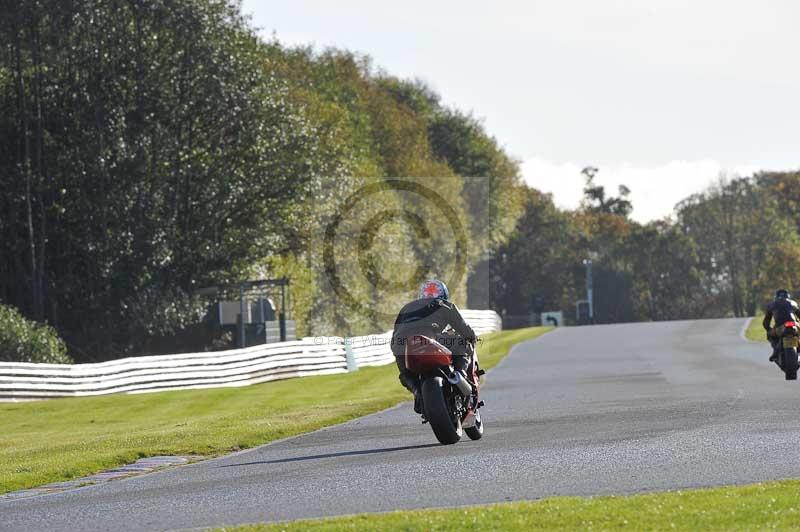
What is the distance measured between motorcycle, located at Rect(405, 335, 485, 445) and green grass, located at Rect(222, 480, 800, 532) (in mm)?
4926

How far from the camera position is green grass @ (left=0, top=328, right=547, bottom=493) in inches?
712

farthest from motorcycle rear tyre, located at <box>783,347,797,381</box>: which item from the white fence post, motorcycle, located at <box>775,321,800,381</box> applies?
the white fence post

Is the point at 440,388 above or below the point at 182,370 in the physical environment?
above

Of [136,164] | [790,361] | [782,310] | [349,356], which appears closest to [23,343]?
[349,356]

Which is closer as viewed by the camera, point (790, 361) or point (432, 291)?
point (432, 291)

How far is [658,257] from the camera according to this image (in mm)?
120375

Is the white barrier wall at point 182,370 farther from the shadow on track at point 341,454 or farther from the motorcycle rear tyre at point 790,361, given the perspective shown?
the shadow on track at point 341,454

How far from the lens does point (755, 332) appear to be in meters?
54.6

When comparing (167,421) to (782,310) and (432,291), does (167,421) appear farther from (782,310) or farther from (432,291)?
(782,310)

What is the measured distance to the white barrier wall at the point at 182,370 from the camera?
3281 cm

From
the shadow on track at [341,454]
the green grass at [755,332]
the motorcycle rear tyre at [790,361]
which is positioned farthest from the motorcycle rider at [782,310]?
the green grass at [755,332]

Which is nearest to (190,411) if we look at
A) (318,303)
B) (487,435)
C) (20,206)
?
(487,435)

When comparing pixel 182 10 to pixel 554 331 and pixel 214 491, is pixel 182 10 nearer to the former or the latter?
pixel 554 331

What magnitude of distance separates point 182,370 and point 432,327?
20.2 metres
